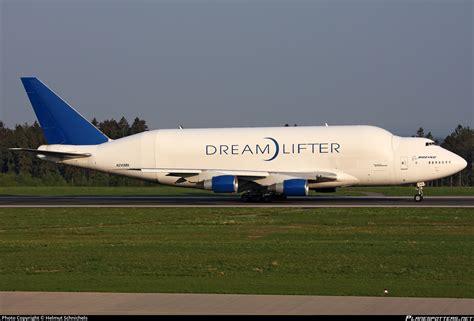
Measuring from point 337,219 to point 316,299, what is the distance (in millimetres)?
19216

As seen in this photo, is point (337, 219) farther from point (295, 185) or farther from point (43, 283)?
point (43, 283)

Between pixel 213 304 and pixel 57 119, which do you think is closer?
pixel 213 304

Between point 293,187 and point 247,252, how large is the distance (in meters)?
21.3

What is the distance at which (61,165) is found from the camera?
111875mm

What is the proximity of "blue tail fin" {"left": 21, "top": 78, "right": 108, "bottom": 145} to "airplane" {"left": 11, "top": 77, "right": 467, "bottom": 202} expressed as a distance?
60mm

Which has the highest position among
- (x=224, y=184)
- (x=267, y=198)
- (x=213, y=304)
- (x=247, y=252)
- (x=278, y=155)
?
(x=278, y=155)

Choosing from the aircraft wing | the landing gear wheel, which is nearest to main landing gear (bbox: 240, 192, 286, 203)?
the landing gear wheel

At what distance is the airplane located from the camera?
45.1m

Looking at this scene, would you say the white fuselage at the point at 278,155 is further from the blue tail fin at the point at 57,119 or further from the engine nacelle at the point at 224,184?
the engine nacelle at the point at 224,184

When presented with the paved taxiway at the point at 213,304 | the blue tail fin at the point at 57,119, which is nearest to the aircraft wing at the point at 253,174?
the blue tail fin at the point at 57,119

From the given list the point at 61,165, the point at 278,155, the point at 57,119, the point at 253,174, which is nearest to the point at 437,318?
the point at 253,174

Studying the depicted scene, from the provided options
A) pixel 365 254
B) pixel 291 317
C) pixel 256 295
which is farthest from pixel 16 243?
pixel 291 317

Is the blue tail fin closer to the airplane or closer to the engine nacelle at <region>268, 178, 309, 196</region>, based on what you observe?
the airplane

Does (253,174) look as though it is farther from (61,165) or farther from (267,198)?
(61,165)
